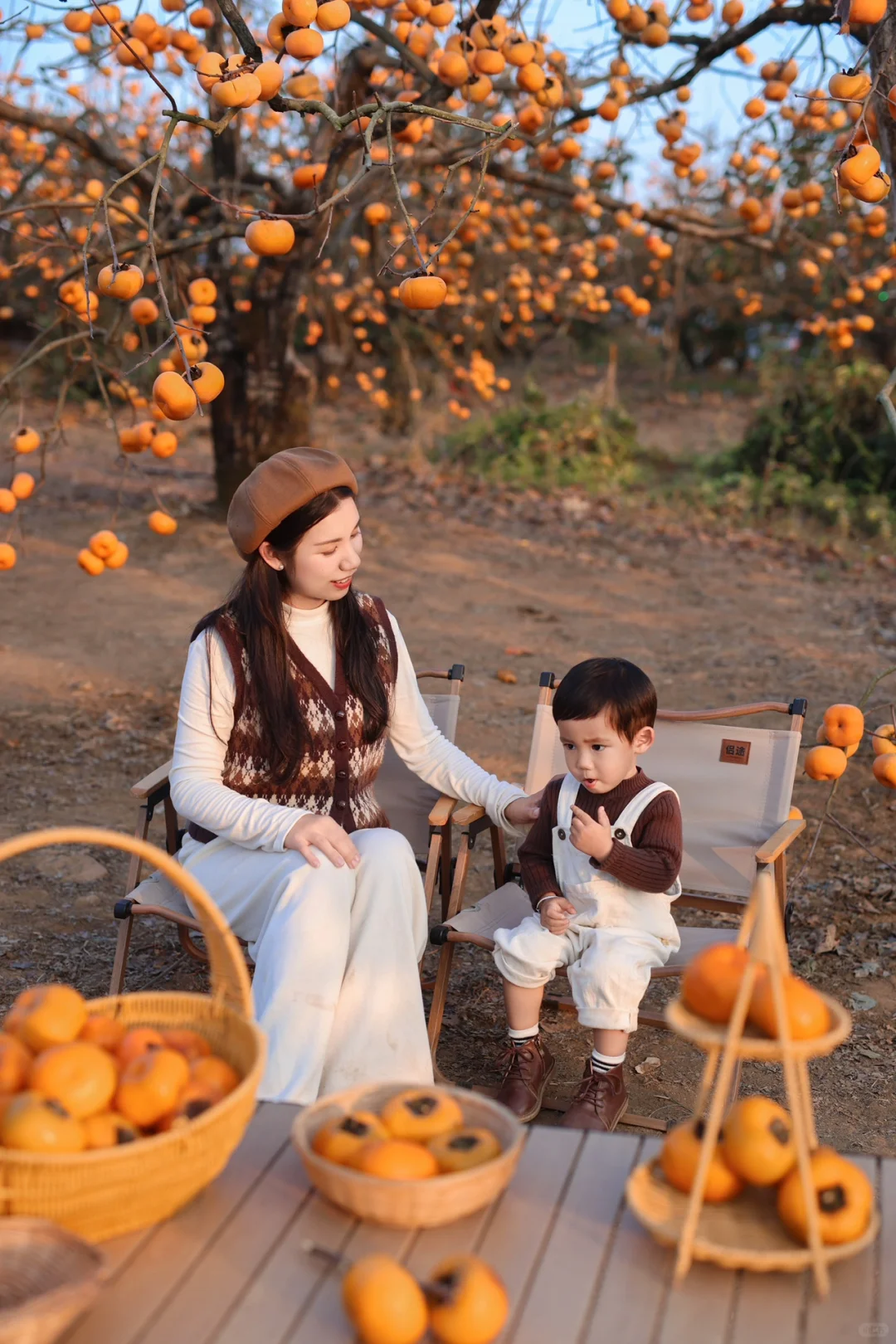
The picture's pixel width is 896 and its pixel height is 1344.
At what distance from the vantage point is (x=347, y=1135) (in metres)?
1.64

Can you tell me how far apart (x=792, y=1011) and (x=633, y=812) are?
1.38m

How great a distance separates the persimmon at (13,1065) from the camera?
1.60 meters

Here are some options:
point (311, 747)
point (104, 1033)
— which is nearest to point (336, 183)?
point (311, 747)

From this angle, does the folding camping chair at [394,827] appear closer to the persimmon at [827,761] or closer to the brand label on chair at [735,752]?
the brand label on chair at [735,752]

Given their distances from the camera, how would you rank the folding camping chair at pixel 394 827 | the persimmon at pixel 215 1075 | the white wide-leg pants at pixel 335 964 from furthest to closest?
the folding camping chair at pixel 394 827, the white wide-leg pants at pixel 335 964, the persimmon at pixel 215 1075

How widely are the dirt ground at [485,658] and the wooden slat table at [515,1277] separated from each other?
4.67 ft

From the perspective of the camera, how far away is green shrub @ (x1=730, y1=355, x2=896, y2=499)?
962cm

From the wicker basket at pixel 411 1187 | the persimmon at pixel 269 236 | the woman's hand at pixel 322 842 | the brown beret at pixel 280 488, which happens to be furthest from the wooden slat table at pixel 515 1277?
the persimmon at pixel 269 236

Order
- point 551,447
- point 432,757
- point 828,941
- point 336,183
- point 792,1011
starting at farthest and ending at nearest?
point 551,447, point 336,183, point 828,941, point 432,757, point 792,1011

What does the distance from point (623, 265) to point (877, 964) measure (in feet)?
41.4

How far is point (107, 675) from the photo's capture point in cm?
616

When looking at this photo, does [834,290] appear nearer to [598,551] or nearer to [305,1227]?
[598,551]

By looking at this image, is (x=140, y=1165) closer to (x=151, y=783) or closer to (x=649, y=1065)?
(x=151, y=783)

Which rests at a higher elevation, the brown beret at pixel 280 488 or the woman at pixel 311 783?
the brown beret at pixel 280 488
